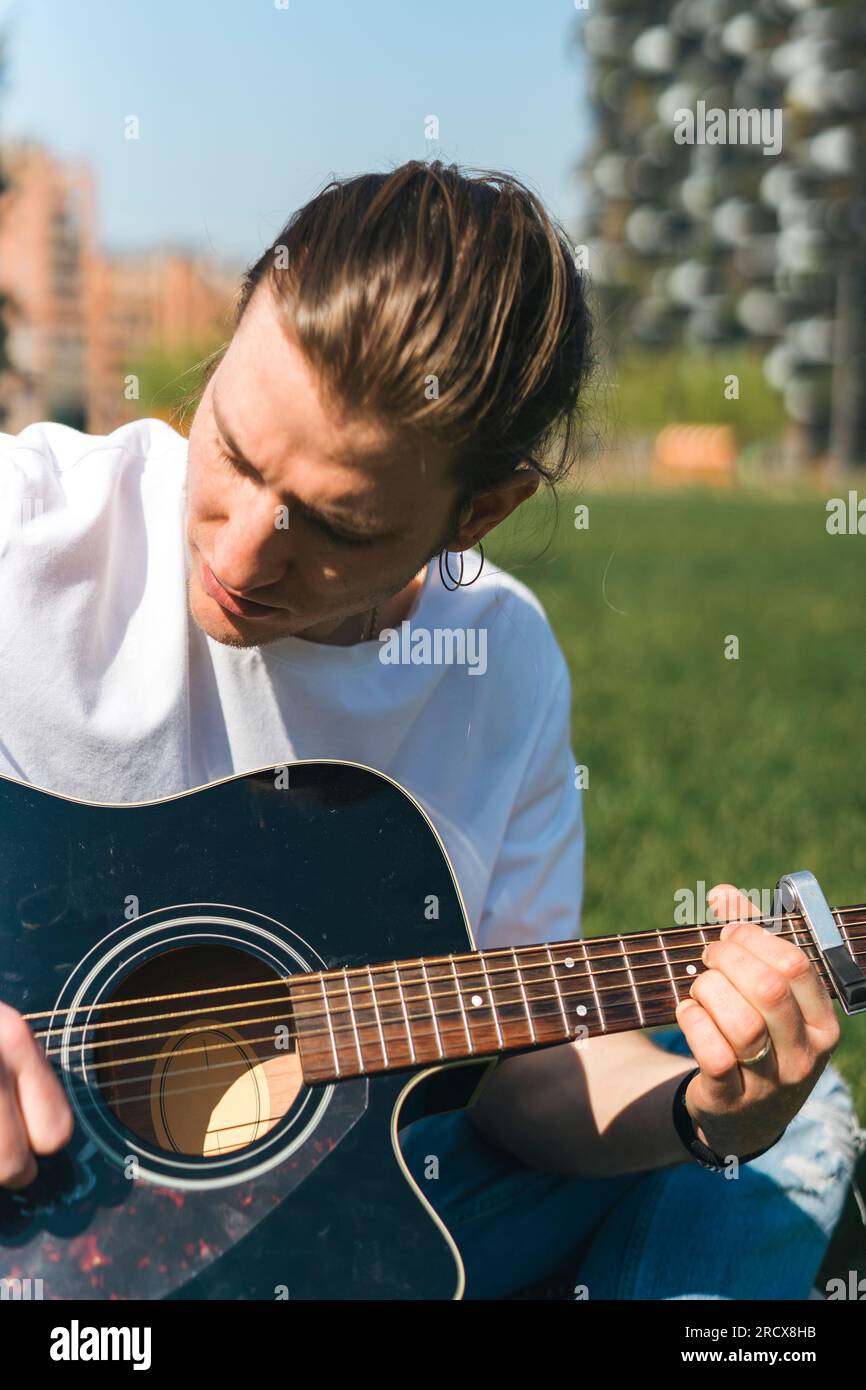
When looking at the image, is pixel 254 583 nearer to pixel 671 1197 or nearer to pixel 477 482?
pixel 477 482

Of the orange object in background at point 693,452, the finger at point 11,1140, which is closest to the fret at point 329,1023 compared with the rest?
the finger at point 11,1140

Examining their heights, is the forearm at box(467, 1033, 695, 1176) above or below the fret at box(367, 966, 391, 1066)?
below

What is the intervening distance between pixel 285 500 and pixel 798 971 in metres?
0.87

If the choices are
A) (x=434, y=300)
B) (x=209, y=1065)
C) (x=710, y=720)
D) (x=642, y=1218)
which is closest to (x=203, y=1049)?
(x=209, y=1065)

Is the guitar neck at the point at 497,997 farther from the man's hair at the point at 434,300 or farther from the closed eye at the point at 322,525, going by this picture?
the man's hair at the point at 434,300

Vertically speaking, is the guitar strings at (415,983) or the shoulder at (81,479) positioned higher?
the shoulder at (81,479)

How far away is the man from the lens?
68.6 inches

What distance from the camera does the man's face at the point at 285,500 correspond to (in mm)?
1751

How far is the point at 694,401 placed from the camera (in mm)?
36281

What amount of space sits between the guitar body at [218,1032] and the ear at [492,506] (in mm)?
410

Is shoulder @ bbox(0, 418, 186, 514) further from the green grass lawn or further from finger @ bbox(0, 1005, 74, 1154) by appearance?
finger @ bbox(0, 1005, 74, 1154)

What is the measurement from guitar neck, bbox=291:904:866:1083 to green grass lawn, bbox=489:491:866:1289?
613 millimetres

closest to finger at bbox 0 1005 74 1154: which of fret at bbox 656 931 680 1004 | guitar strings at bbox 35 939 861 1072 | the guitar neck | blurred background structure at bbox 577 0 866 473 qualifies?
guitar strings at bbox 35 939 861 1072

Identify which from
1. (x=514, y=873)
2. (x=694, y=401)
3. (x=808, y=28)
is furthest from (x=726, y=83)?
(x=514, y=873)
